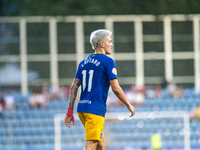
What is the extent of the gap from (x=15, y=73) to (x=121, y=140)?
6.68 m

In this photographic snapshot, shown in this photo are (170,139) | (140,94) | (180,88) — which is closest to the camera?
(170,139)

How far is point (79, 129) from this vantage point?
1529 cm

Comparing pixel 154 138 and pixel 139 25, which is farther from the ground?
pixel 139 25

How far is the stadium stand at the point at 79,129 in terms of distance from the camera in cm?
1412

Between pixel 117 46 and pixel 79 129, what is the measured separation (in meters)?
5.52

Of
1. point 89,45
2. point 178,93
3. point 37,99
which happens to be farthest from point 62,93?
point 178,93

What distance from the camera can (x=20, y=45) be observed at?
19.3 metres

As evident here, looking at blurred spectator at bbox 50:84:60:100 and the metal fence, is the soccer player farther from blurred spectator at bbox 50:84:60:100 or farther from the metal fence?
the metal fence

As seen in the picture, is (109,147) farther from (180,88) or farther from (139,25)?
(139,25)

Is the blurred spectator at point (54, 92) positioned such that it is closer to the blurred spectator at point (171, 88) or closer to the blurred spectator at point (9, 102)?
the blurred spectator at point (9, 102)

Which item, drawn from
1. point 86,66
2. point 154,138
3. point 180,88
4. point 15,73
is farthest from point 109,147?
point 86,66

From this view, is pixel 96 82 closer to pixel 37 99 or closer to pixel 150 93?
pixel 37 99

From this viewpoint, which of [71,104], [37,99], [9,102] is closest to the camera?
[71,104]

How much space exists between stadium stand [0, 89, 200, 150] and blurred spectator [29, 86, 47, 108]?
0.64ft
